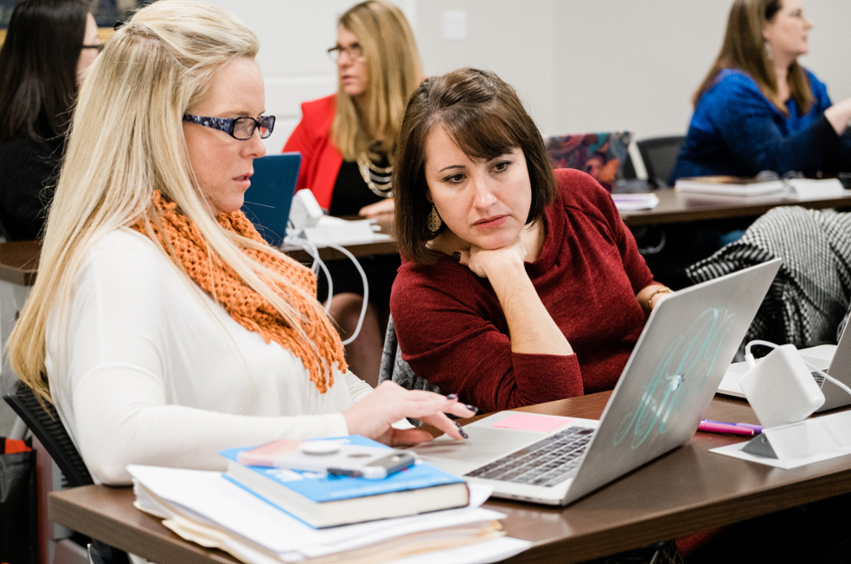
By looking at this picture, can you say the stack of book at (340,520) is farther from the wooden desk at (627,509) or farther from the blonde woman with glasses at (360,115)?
the blonde woman with glasses at (360,115)

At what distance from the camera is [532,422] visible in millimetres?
1134

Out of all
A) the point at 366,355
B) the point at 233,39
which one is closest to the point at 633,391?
the point at 233,39

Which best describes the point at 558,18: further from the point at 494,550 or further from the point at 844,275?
the point at 494,550

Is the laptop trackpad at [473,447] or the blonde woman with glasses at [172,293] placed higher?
the blonde woman with glasses at [172,293]

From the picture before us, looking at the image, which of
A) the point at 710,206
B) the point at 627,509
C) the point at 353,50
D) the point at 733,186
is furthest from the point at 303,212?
the point at 627,509

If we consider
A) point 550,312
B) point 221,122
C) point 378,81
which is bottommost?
point 550,312

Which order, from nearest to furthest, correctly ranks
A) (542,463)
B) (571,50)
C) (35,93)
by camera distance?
1. (542,463)
2. (35,93)
3. (571,50)

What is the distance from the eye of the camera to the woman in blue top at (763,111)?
3480mm

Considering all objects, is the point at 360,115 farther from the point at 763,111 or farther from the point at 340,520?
the point at 340,520

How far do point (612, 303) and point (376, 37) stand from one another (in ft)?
6.50

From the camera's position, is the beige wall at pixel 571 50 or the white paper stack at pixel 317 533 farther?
the beige wall at pixel 571 50

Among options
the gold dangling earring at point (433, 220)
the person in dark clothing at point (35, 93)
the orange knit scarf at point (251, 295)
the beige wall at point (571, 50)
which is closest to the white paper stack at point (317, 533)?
the orange knit scarf at point (251, 295)

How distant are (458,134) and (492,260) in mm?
212

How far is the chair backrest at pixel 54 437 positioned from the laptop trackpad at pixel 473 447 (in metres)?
0.39
